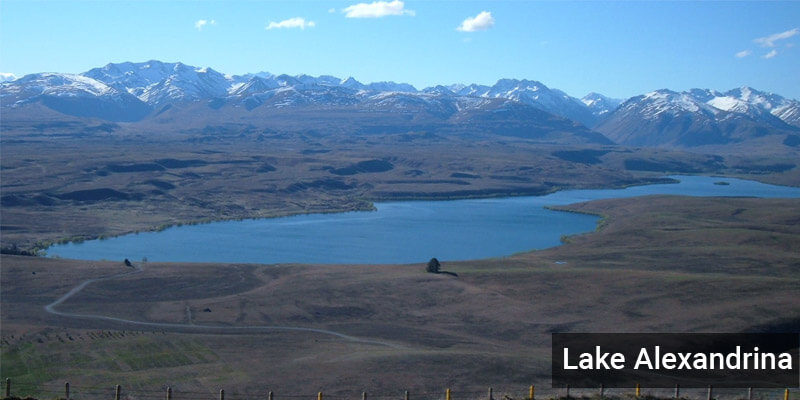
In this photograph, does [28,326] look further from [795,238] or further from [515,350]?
[795,238]

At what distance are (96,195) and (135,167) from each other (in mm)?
21077

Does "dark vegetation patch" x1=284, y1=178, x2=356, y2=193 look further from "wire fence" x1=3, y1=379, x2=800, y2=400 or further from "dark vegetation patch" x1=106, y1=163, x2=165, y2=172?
"wire fence" x1=3, y1=379, x2=800, y2=400

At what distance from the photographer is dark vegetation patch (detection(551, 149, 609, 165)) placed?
166 metres

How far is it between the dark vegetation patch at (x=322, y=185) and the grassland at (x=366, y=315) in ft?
170

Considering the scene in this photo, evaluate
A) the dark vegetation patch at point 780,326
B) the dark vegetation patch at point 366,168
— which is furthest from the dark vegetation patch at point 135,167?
the dark vegetation patch at point 780,326

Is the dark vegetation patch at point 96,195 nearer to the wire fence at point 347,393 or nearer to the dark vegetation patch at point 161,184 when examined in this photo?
the dark vegetation patch at point 161,184

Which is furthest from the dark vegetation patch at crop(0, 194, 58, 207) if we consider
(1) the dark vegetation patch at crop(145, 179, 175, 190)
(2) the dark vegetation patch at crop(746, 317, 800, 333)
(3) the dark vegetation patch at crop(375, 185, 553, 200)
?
(2) the dark vegetation patch at crop(746, 317, 800, 333)

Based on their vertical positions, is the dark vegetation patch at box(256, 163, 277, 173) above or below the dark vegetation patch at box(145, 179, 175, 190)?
above

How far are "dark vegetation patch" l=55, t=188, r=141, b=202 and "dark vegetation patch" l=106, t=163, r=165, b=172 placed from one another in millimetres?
17104

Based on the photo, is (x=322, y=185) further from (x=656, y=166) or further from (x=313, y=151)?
(x=656, y=166)

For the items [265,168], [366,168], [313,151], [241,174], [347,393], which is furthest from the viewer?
[313,151]

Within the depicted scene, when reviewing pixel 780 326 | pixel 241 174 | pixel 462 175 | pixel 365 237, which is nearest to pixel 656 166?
Result: pixel 462 175

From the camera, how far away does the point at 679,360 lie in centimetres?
2730

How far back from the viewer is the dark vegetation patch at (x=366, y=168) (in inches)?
4764
